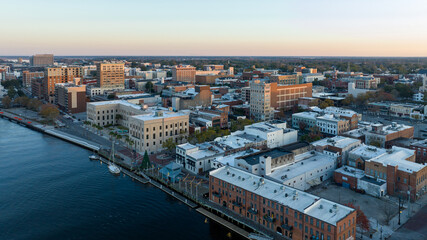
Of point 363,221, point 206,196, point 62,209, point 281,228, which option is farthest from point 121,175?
point 363,221

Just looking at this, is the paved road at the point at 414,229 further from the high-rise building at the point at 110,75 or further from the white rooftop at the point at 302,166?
the high-rise building at the point at 110,75

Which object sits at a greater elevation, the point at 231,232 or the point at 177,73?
the point at 177,73

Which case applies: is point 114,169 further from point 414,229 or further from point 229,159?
point 414,229

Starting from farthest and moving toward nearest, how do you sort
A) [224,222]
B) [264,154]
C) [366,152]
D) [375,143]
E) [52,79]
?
[52,79], [375,143], [366,152], [264,154], [224,222]

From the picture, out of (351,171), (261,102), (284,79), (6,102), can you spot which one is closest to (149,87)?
(6,102)

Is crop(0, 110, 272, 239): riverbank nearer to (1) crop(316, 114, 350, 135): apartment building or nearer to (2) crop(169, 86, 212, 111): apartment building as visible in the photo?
(2) crop(169, 86, 212, 111): apartment building

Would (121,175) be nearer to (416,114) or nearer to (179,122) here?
(179,122)
